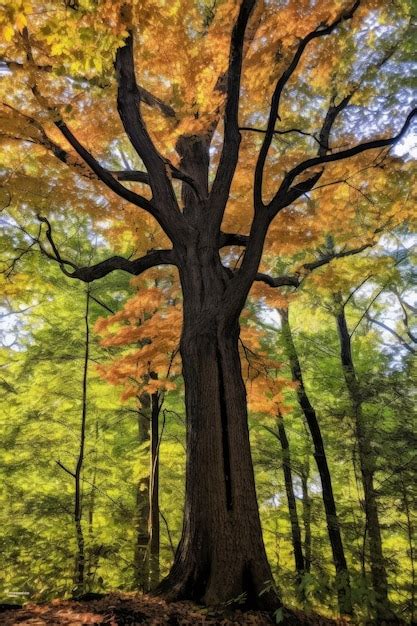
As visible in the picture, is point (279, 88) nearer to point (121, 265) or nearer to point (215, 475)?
point (121, 265)

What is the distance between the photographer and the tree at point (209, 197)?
142 inches

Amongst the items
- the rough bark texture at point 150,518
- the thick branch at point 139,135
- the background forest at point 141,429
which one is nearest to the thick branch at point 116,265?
the thick branch at point 139,135

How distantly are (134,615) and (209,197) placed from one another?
4.34 metres

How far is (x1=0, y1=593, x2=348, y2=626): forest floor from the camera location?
9.53ft

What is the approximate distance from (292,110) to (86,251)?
5.73 meters

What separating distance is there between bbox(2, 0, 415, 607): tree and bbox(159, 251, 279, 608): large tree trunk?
0.01 m

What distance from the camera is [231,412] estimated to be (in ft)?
14.0

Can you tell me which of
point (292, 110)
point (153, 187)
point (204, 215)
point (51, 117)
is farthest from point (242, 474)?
point (292, 110)

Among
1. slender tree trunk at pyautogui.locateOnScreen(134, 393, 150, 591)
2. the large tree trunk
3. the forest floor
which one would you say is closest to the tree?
the large tree trunk

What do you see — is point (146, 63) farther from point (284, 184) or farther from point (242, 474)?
point (242, 474)

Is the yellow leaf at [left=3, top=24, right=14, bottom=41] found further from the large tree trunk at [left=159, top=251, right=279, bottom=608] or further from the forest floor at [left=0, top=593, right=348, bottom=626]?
the forest floor at [left=0, top=593, right=348, bottom=626]

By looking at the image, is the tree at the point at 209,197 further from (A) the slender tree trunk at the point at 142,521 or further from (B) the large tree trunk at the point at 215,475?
(A) the slender tree trunk at the point at 142,521

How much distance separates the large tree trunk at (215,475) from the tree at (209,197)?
0.04ft

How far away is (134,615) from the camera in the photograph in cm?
299
